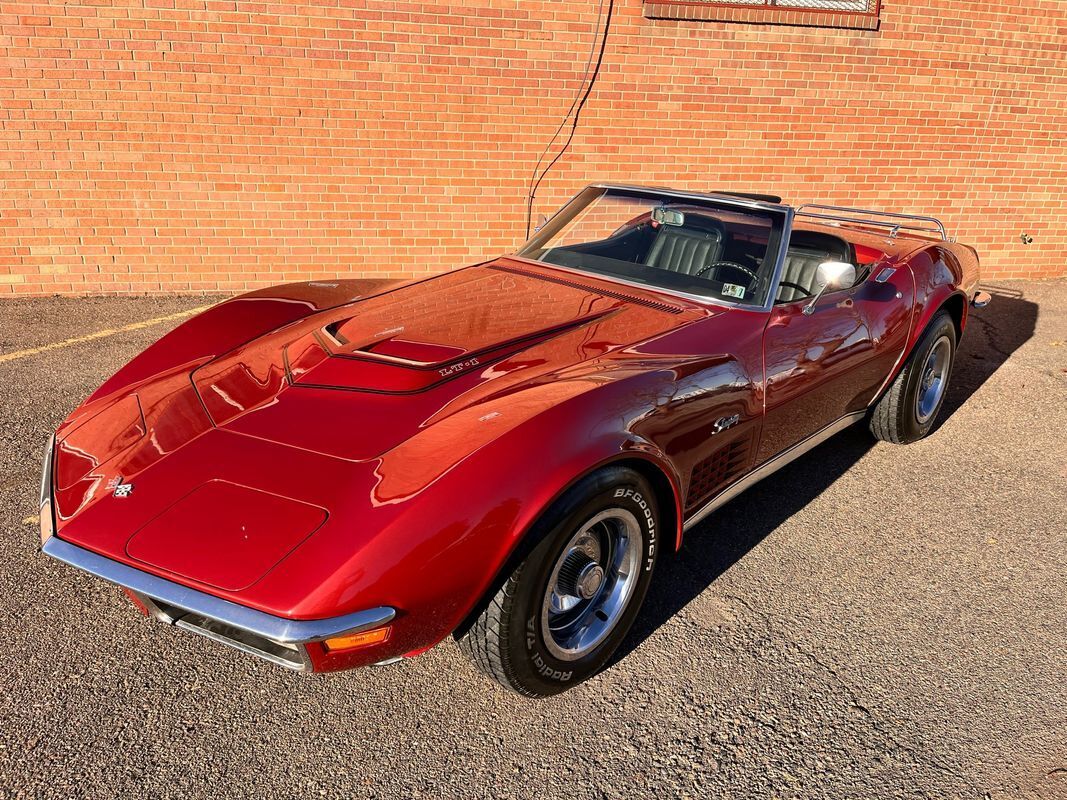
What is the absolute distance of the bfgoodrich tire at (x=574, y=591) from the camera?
2.27 meters

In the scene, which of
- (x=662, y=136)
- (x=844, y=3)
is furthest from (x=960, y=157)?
(x=662, y=136)

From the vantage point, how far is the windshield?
3.45 m

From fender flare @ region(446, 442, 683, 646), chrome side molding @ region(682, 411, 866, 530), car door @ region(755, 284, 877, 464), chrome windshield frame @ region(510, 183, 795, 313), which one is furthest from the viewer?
chrome windshield frame @ region(510, 183, 795, 313)

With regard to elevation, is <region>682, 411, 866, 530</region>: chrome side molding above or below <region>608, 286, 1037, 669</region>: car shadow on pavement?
above

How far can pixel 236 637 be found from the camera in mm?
2117

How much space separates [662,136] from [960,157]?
3.23m

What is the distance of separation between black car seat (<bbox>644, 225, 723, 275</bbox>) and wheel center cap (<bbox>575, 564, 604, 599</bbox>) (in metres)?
1.57

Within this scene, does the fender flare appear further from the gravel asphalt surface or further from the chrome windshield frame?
the chrome windshield frame

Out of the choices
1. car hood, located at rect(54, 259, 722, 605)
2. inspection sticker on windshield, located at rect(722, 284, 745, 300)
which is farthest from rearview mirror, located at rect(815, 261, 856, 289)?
car hood, located at rect(54, 259, 722, 605)

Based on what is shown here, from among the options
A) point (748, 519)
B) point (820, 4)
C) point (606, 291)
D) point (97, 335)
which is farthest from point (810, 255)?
point (97, 335)

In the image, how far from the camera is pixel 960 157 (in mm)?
8125

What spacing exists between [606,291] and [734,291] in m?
0.54

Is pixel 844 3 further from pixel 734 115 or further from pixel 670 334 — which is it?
pixel 670 334

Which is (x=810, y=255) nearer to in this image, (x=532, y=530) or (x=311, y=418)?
(x=532, y=530)
